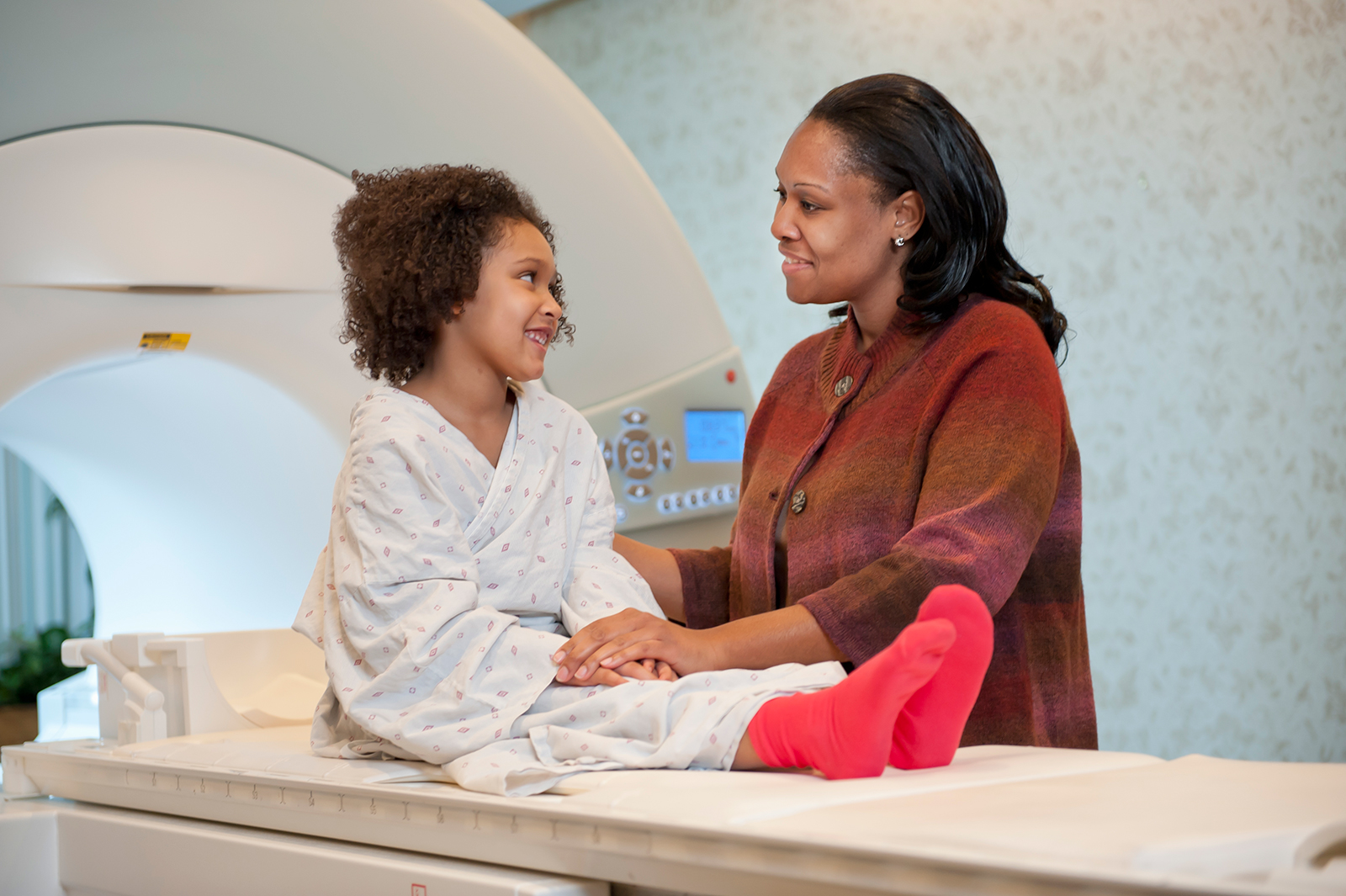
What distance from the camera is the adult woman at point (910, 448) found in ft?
3.64

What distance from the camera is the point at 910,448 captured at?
4.16ft

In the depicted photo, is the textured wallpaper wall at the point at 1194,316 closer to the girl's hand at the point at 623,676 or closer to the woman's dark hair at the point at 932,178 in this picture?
the woman's dark hair at the point at 932,178

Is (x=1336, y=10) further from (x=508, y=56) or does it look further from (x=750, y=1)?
(x=508, y=56)

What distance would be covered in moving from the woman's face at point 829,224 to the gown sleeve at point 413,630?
0.51m

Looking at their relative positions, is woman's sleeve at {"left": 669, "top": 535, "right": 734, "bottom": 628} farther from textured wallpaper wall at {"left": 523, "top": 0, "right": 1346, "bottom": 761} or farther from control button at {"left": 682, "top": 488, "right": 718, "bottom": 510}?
textured wallpaper wall at {"left": 523, "top": 0, "right": 1346, "bottom": 761}

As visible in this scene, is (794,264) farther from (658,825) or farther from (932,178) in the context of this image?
(658,825)

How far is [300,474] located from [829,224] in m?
1.05

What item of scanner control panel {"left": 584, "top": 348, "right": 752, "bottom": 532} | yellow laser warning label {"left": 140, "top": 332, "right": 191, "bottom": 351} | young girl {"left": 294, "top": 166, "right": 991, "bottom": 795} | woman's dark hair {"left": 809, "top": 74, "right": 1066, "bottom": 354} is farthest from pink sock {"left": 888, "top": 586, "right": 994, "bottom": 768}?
yellow laser warning label {"left": 140, "top": 332, "right": 191, "bottom": 351}

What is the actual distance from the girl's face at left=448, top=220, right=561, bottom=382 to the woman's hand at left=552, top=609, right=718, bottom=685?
1.09 ft

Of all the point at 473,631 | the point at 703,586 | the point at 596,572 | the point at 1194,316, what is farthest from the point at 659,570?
the point at 1194,316

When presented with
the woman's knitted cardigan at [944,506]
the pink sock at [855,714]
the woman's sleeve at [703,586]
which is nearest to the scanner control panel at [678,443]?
the woman's sleeve at [703,586]

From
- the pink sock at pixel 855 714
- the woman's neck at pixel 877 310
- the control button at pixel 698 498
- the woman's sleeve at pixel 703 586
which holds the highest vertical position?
the woman's neck at pixel 877 310

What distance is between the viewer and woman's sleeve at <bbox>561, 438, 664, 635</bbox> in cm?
123

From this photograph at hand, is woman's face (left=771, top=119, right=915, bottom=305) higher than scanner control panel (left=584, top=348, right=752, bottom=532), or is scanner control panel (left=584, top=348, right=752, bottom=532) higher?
→ woman's face (left=771, top=119, right=915, bottom=305)
